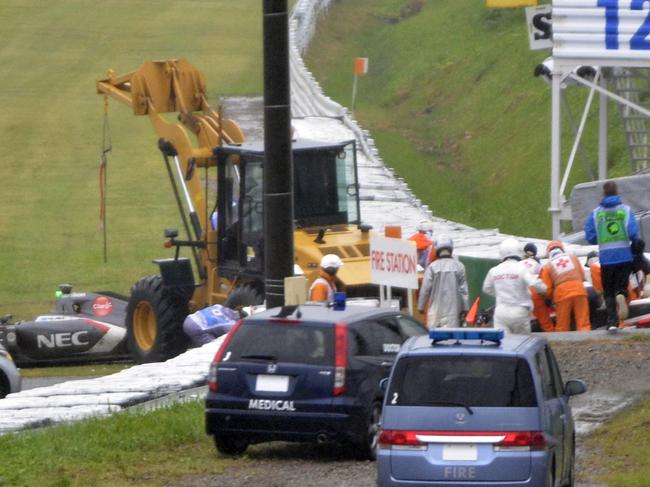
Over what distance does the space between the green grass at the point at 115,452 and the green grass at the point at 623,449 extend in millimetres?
3374

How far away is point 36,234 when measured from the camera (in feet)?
125

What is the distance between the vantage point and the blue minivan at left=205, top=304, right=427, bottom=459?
13859mm

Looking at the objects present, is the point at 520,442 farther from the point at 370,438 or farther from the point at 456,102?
the point at 456,102

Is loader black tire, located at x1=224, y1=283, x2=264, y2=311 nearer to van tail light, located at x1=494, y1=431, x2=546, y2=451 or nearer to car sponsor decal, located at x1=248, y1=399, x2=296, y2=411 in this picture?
car sponsor decal, located at x1=248, y1=399, x2=296, y2=411

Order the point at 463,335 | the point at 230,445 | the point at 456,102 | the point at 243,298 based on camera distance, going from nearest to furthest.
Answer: the point at 463,335 < the point at 230,445 < the point at 243,298 < the point at 456,102

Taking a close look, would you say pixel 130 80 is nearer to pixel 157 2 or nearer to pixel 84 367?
pixel 84 367

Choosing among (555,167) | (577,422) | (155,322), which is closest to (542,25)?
(555,167)

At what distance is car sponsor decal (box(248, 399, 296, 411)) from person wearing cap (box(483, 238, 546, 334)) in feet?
15.5

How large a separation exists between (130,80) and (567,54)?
23.6 feet

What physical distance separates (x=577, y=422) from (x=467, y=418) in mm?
5152

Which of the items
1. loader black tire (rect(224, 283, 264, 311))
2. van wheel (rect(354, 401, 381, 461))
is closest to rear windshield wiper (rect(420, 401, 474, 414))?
van wheel (rect(354, 401, 381, 461))

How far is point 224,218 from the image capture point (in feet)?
77.0

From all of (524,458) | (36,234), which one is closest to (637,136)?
(36,234)

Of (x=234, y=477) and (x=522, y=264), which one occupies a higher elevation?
(x=522, y=264)
